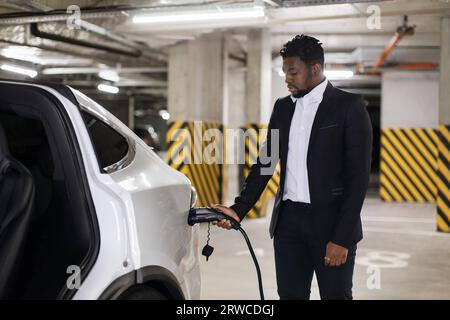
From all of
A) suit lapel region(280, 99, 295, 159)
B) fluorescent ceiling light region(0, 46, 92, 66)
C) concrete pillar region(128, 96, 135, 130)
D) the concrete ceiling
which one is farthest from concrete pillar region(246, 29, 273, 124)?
concrete pillar region(128, 96, 135, 130)

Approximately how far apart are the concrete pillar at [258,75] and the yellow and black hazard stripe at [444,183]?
306 cm

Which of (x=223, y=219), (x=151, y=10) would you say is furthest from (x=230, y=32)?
(x=223, y=219)

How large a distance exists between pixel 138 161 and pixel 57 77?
1762cm

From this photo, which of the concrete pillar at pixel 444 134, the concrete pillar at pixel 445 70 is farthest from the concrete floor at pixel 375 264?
the concrete pillar at pixel 445 70

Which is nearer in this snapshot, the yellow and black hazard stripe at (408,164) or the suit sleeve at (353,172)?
the suit sleeve at (353,172)

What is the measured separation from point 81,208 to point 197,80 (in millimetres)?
8852

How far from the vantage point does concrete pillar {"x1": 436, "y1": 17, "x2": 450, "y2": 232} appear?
9164mm

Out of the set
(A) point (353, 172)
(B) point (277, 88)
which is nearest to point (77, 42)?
(B) point (277, 88)

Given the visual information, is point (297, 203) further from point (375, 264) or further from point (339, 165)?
point (375, 264)

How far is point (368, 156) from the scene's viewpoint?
2.67 meters

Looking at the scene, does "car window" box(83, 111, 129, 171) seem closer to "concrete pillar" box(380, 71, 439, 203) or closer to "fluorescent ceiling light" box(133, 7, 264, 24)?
"fluorescent ceiling light" box(133, 7, 264, 24)

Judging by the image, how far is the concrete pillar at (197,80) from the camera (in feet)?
36.2

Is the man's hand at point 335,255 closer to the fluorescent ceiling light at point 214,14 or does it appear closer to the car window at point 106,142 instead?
the car window at point 106,142

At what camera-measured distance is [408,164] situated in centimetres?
1433
